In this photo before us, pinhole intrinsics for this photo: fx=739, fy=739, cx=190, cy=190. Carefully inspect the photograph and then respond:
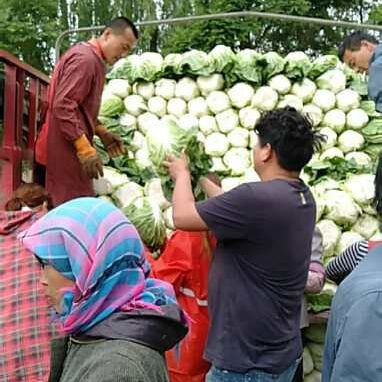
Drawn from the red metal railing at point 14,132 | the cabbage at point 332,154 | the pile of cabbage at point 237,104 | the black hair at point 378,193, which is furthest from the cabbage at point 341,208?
the black hair at point 378,193

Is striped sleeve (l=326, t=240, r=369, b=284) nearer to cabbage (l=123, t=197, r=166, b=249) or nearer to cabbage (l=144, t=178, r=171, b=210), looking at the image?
cabbage (l=123, t=197, r=166, b=249)

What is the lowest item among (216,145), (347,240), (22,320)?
(347,240)

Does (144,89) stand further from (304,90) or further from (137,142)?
(304,90)

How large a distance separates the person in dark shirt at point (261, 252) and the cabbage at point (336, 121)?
2142 mm

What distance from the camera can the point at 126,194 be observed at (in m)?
4.08

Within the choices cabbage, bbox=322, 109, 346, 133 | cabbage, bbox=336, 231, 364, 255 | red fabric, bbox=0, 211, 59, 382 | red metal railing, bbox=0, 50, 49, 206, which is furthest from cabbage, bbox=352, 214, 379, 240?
red fabric, bbox=0, 211, 59, 382

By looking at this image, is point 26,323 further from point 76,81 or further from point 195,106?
point 195,106

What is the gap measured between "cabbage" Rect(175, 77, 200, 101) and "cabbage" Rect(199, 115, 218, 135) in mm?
166

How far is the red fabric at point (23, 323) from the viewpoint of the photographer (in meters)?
2.47

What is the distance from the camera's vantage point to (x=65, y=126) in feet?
11.0

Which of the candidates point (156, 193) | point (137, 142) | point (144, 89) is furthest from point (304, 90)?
point (156, 193)

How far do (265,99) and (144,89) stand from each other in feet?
2.60

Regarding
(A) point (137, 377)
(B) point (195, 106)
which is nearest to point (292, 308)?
(A) point (137, 377)

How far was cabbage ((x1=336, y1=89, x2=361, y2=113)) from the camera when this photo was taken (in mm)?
4859
